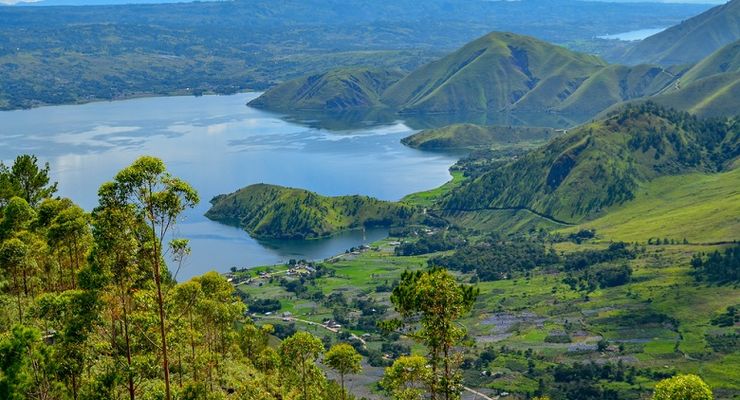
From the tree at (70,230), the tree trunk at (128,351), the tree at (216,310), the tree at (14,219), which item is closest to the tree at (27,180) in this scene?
the tree at (14,219)

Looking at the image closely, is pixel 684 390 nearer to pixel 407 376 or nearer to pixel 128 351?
pixel 407 376

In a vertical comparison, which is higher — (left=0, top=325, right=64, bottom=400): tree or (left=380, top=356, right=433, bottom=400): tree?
(left=0, top=325, right=64, bottom=400): tree

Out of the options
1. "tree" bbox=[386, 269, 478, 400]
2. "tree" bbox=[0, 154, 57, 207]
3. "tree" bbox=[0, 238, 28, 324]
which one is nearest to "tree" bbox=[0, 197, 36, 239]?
"tree" bbox=[0, 238, 28, 324]

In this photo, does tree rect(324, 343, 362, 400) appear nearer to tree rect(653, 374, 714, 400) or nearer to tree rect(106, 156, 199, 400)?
tree rect(653, 374, 714, 400)

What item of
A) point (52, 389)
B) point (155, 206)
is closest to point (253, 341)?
point (52, 389)

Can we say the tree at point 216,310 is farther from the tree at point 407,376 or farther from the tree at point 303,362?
the tree at point 407,376

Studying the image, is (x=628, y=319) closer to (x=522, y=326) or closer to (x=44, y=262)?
(x=522, y=326)
